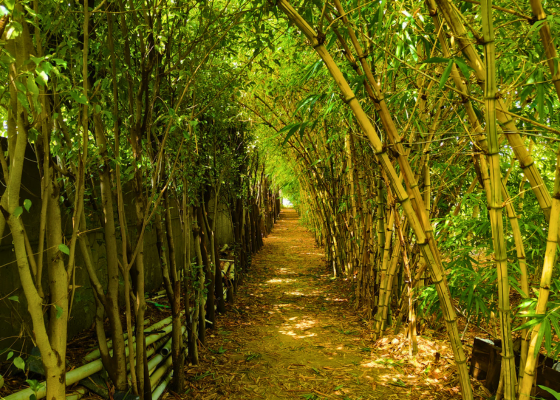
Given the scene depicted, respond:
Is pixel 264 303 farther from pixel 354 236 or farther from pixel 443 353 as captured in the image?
pixel 443 353

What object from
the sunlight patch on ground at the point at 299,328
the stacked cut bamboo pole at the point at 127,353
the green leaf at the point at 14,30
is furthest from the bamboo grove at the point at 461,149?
the stacked cut bamboo pole at the point at 127,353

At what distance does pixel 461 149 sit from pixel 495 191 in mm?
1015

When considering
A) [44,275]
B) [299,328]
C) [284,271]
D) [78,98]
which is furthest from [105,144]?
[284,271]

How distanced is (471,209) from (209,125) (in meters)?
2.53

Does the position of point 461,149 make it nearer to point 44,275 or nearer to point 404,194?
point 404,194

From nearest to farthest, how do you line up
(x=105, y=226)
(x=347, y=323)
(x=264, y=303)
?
(x=105, y=226)
(x=347, y=323)
(x=264, y=303)

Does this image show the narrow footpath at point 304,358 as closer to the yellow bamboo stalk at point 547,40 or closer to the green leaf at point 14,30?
the yellow bamboo stalk at point 547,40

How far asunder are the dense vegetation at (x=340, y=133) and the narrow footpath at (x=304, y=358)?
31 centimetres

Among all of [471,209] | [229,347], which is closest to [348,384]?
[229,347]

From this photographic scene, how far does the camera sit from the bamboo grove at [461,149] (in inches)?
50.8

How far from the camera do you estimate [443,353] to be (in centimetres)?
301

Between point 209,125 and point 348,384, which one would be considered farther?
point 209,125

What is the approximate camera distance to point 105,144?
183 centimetres

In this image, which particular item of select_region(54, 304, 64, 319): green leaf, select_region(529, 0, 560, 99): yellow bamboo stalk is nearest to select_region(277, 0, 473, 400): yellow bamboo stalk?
select_region(529, 0, 560, 99): yellow bamboo stalk
